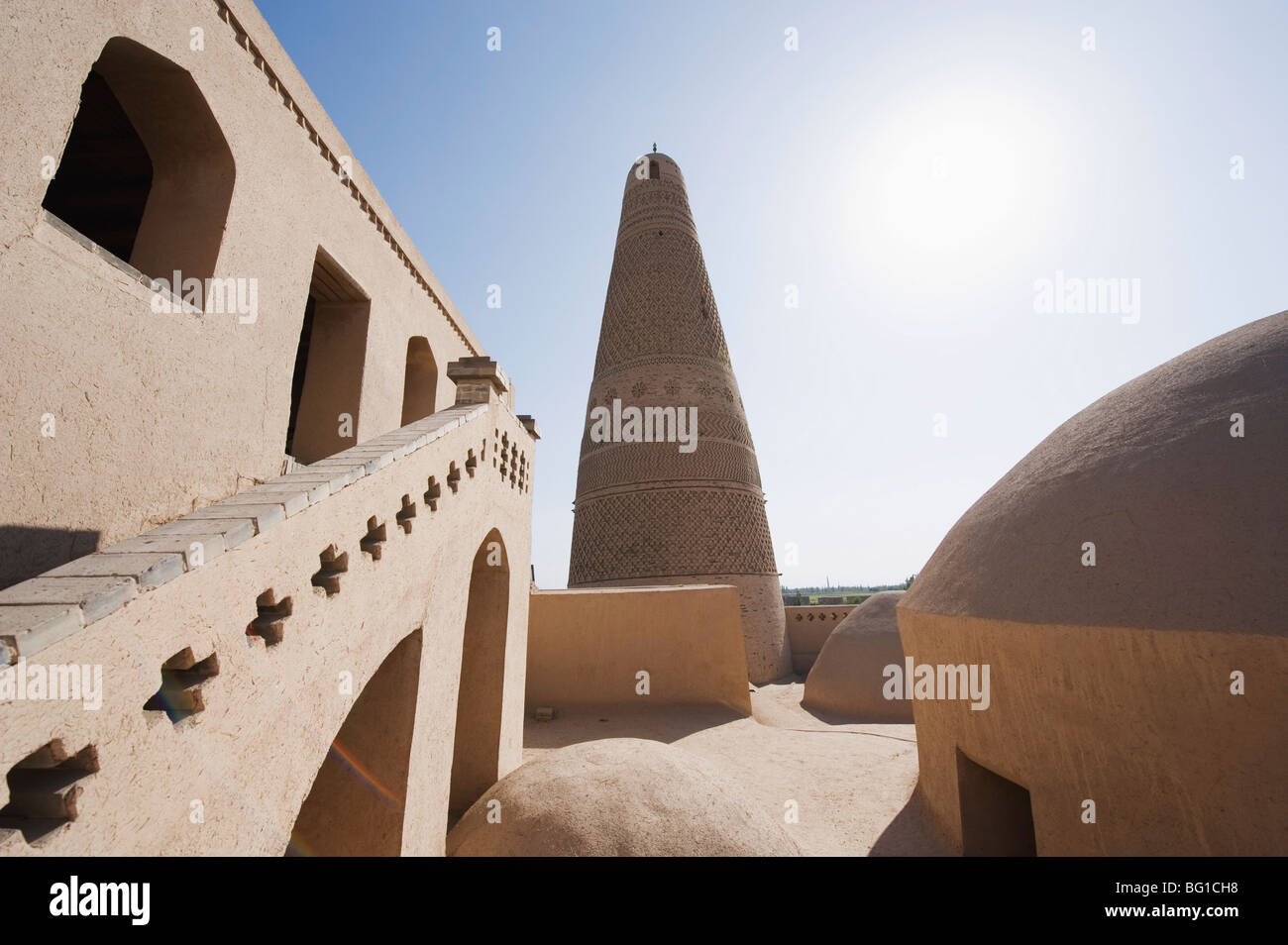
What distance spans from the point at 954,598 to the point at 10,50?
613 cm

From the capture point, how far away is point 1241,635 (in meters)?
2.94

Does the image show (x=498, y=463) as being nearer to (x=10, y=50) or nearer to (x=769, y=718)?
(x=10, y=50)

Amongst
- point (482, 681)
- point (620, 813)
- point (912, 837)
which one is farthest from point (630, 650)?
point (620, 813)

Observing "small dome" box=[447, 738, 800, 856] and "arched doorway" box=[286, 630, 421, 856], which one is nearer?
"arched doorway" box=[286, 630, 421, 856]

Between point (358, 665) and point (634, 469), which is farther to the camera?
point (634, 469)

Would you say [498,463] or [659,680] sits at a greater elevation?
[498,463]

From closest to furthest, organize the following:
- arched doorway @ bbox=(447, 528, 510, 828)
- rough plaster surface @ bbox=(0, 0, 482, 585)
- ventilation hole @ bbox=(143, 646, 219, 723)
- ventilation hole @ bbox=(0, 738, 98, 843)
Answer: ventilation hole @ bbox=(0, 738, 98, 843) → ventilation hole @ bbox=(143, 646, 219, 723) → rough plaster surface @ bbox=(0, 0, 482, 585) → arched doorway @ bbox=(447, 528, 510, 828)

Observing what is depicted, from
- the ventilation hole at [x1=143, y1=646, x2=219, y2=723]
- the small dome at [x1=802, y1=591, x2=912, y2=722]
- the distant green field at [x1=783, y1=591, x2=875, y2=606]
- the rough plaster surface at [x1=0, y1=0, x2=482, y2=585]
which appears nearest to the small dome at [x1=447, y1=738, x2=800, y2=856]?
the ventilation hole at [x1=143, y1=646, x2=219, y2=723]

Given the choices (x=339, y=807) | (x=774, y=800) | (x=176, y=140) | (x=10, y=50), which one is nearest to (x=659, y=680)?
(x=774, y=800)

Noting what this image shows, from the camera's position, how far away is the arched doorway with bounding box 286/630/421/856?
131 inches

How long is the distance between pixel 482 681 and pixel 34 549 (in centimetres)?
311

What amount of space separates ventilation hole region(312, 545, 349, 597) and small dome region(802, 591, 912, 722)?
10.6m

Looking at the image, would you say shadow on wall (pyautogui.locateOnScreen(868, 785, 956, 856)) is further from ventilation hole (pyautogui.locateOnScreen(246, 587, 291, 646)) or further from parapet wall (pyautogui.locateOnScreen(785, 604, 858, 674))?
parapet wall (pyautogui.locateOnScreen(785, 604, 858, 674))

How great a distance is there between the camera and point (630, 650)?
349 inches
